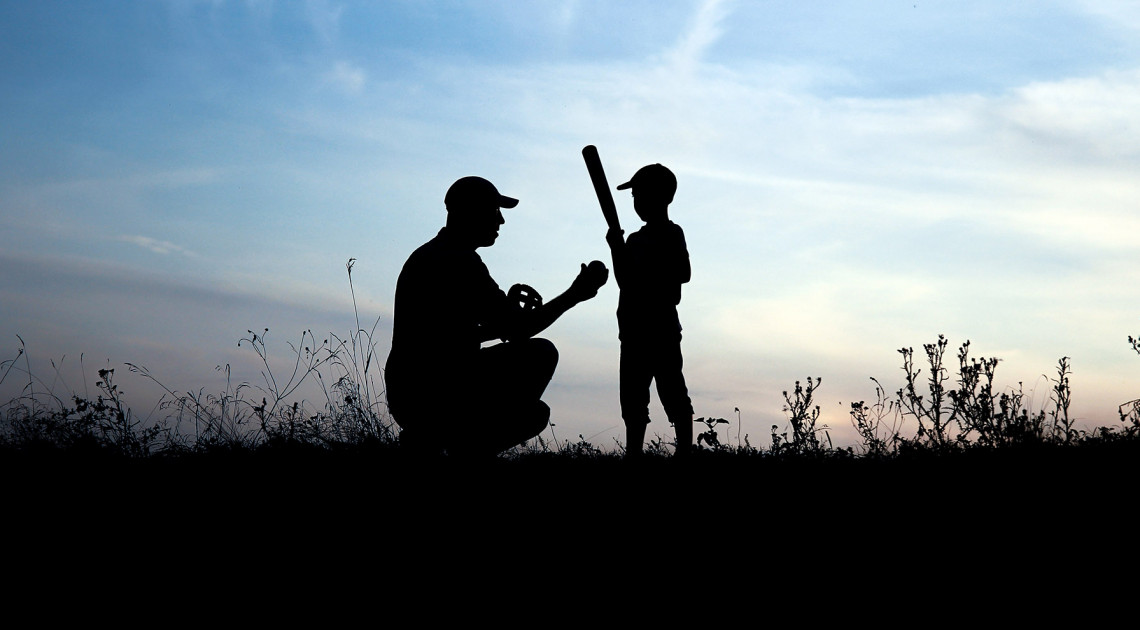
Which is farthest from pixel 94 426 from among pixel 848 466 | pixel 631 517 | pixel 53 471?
pixel 848 466

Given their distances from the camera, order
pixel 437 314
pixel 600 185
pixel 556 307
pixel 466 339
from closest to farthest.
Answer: pixel 437 314 < pixel 466 339 < pixel 556 307 < pixel 600 185

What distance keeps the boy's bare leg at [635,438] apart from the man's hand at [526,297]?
5.04 feet

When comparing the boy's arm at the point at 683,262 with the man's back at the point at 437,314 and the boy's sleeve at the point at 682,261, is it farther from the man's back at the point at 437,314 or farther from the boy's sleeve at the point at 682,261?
the man's back at the point at 437,314

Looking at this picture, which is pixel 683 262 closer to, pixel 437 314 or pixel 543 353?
pixel 543 353

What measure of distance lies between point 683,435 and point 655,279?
3.88ft

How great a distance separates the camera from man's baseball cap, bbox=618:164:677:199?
261 inches

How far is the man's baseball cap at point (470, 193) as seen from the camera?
527 centimetres

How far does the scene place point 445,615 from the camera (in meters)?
3.64

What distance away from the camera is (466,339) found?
5285 mm

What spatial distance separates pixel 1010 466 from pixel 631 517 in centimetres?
248

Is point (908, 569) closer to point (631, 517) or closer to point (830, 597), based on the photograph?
point (830, 597)

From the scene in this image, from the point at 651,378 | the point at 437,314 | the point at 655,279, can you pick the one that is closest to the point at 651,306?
the point at 655,279

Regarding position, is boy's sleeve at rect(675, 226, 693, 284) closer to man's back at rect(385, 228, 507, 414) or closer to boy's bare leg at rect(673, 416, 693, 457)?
boy's bare leg at rect(673, 416, 693, 457)

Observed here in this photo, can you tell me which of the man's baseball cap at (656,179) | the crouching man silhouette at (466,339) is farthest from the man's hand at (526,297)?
the man's baseball cap at (656,179)
